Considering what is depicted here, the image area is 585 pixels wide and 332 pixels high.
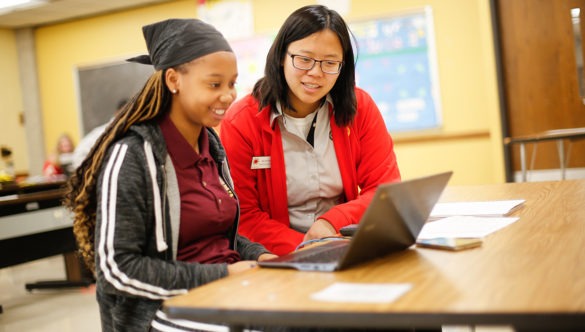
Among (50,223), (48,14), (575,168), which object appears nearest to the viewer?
(50,223)

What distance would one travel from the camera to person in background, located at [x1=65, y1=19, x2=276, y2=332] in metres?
1.22

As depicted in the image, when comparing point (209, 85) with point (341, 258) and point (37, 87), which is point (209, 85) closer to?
point (341, 258)

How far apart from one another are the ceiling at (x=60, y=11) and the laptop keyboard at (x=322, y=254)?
6.51 meters

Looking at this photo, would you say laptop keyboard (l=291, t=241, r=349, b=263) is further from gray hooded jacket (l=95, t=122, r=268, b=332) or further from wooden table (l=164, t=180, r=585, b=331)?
gray hooded jacket (l=95, t=122, r=268, b=332)

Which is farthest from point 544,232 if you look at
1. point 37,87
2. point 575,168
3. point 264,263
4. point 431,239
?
point 37,87

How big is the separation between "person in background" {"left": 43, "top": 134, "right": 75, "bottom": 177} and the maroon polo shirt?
16.0ft

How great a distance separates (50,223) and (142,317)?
3.29m

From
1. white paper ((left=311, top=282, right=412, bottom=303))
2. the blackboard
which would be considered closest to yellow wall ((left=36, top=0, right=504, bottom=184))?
the blackboard

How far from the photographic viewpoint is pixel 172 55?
4.53ft

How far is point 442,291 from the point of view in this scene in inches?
34.6

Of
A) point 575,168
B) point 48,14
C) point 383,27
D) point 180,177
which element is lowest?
point 575,168

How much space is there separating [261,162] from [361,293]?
1.06 m

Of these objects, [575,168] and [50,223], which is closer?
[50,223]

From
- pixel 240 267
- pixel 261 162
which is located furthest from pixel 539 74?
pixel 240 267
